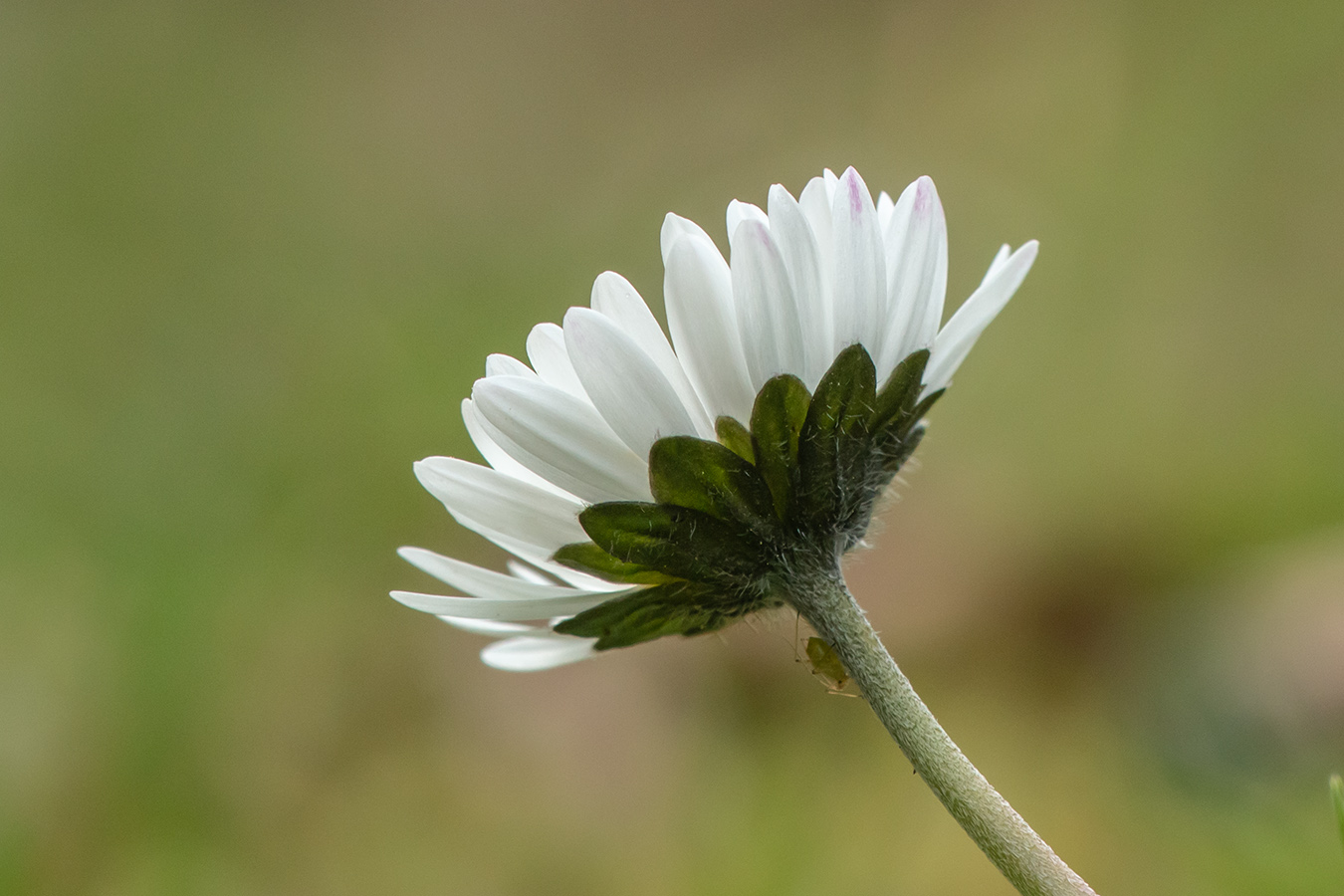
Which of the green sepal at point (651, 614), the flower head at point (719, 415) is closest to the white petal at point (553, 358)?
the flower head at point (719, 415)

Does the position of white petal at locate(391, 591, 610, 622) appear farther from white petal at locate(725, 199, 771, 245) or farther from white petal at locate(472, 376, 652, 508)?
white petal at locate(725, 199, 771, 245)

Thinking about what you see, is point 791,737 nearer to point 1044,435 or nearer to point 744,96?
point 1044,435

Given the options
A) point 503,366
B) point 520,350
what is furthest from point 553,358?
point 520,350

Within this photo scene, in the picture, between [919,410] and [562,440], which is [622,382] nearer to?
[562,440]

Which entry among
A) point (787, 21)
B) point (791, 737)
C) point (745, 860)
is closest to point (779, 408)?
point (745, 860)

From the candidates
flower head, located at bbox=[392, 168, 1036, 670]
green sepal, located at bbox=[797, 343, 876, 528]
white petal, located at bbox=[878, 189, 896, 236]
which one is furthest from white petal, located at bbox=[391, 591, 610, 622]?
white petal, located at bbox=[878, 189, 896, 236]

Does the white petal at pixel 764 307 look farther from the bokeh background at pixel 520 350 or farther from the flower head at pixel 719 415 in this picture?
the bokeh background at pixel 520 350
